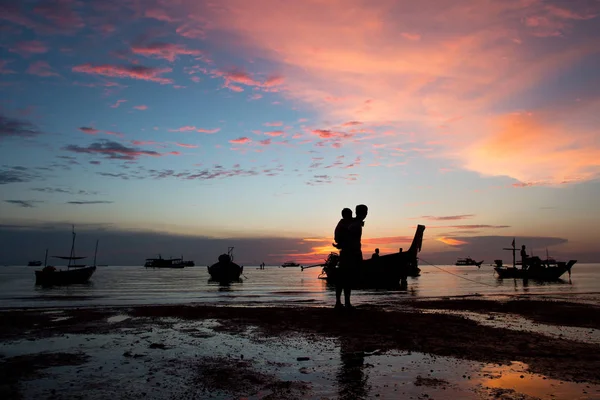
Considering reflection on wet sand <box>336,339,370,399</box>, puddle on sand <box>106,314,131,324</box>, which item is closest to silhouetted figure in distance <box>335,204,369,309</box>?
reflection on wet sand <box>336,339,370,399</box>

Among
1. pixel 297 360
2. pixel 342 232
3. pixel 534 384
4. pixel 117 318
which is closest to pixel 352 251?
pixel 342 232

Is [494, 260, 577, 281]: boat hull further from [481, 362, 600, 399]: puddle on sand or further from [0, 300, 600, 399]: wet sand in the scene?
[481, 362, 600, 399]: puddle on sand

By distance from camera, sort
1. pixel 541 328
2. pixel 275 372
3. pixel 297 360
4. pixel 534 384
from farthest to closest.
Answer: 1. pixel 541 328
2. pixel 297 360
3. pixel 275 372
4. pixel 534 384

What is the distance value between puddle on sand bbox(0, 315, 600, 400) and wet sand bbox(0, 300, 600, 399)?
13 mm

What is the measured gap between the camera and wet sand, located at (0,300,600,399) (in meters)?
4.39

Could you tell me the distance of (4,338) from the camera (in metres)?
7.77

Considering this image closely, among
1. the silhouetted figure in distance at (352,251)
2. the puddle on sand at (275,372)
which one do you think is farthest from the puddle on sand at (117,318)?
the silhouetted figure in distance at (352,251)

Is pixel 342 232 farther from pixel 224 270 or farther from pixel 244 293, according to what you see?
pixel 224 270

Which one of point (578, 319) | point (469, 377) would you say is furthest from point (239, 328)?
point (578, 319)

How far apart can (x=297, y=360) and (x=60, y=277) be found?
61.2 metres

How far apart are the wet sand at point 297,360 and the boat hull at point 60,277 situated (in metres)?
52.6

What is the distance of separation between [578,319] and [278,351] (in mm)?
8923

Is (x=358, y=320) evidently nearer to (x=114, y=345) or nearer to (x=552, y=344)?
(x=552, y=344)

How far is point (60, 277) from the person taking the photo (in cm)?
5628
